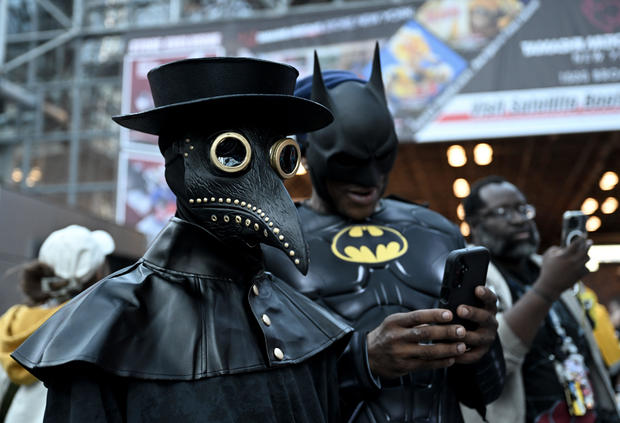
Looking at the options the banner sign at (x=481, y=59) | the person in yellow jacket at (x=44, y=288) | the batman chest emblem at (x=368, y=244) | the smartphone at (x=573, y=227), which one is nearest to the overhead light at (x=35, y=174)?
the banner sign at (x=481, y=59)

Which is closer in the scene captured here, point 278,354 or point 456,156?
point 278,354

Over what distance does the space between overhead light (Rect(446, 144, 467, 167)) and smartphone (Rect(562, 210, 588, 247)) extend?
496 cm

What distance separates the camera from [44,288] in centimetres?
Result: 283

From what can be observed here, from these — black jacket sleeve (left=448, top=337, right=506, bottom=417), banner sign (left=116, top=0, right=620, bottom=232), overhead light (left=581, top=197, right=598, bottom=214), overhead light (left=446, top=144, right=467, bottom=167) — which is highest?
banner sign (left=116, top=0, right=620, bottom=232)

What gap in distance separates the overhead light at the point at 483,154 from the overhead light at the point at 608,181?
1.76 metres

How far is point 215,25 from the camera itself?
24.9 ft

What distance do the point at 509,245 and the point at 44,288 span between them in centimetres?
200

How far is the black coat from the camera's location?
1221 millimetres

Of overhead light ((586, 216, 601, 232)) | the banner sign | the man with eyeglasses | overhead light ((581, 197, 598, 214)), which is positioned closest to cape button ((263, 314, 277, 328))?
the man with eyeglasses

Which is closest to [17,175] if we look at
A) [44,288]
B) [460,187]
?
[460,187]

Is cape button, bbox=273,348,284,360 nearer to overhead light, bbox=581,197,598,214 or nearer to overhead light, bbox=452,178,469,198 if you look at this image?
overhead light, bbox=452,178,469,198

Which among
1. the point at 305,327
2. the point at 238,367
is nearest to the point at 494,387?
the point at 305,327

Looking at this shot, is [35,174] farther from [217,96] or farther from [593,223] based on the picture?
[217,96]

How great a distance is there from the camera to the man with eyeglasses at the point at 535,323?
2.54m
